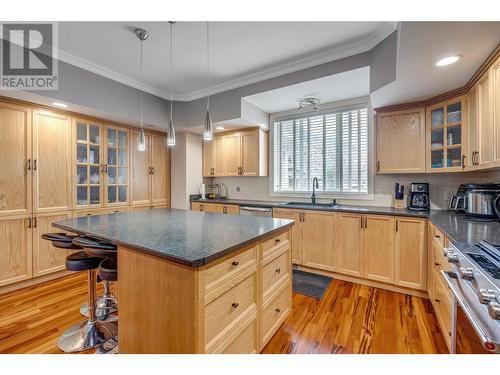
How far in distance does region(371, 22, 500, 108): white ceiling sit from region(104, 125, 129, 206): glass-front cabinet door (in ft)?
12.1

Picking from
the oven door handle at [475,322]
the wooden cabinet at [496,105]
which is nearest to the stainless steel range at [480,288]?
the oven door handle at [475,322]

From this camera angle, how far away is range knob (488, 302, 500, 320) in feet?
2.78

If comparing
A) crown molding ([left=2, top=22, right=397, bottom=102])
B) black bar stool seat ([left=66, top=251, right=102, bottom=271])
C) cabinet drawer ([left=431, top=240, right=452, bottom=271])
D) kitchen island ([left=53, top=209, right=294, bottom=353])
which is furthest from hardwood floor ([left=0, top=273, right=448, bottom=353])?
crown molding ([left=2, top=22, right=397, bottom=102])

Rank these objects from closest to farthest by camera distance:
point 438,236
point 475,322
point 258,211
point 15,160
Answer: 1. point 475,322
2. point 438,236
3. point 15,160
4. point 258,211

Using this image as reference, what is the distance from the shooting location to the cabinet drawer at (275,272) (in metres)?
1.67

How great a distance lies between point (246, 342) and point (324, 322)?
0.96 m

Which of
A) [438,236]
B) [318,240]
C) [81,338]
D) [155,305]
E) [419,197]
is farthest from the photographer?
[318,240]

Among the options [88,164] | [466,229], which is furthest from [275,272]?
[88,164]

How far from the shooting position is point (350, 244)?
2.86 meters

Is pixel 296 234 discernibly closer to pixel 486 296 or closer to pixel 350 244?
pixel 350 244

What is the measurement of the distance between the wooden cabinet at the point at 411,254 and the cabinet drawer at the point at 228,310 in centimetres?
192

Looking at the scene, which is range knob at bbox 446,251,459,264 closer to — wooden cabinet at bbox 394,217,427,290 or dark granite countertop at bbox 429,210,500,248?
dark granite countertop at bbox 429,210,500,248
